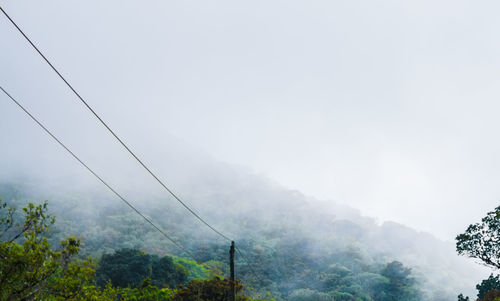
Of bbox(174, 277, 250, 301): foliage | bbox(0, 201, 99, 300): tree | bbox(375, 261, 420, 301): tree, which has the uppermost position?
bbox(0, 201, 99, 300): tree

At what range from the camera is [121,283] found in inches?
1838

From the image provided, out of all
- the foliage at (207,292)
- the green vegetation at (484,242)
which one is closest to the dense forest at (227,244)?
the foliage at (207,292)

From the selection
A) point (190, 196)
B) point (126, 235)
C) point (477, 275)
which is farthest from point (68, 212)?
point (477, 275)

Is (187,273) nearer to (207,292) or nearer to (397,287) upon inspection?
(207,292)

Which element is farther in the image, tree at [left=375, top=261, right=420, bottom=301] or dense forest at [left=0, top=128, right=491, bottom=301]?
tree at [left=375, top=261, right=420, bottom=301]

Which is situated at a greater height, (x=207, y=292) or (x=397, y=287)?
(x=207, y=292)

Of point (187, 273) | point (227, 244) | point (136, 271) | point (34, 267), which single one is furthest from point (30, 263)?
point (227, 244)

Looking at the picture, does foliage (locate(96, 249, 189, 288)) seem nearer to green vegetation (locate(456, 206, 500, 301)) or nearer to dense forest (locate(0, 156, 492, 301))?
dense forest (locate(0, 156, 492, 301))

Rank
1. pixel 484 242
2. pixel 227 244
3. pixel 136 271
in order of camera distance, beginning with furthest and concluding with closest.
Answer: pixel 227 244 → pixel 136 271 → pixel 484 242

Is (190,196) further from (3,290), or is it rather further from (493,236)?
(3,290)

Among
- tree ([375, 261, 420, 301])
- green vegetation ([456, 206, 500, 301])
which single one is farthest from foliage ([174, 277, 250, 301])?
tree ([375, 261, 420, 301])

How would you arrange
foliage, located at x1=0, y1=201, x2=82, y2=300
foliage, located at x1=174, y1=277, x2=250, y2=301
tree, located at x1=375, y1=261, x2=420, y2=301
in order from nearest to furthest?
foliage, located at x1=0, y1=201, x2=82, y2=300
foliage, located at x1=174, y1=277, x2=250, y2=301
tree, located at x1=375, y1=261, x2=420, y2=301

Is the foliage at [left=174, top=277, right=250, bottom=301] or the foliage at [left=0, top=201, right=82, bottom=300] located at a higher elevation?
the foliage at [left=0, top=201, right=82, bottom=300]

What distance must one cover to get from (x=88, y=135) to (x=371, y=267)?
518 feet
